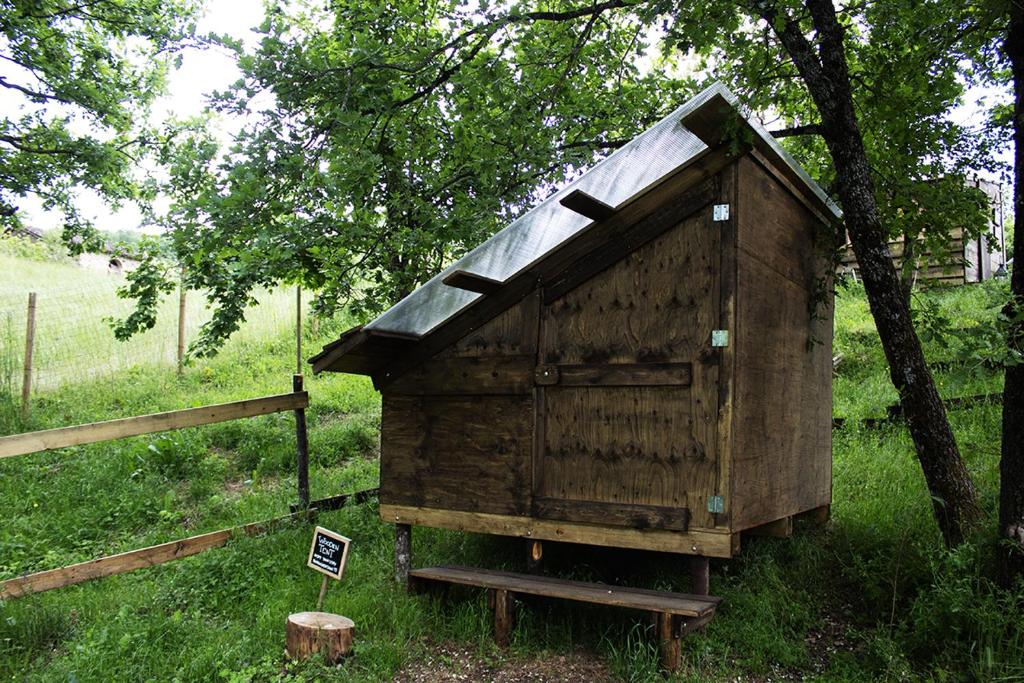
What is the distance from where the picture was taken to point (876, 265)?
5469 millimetres

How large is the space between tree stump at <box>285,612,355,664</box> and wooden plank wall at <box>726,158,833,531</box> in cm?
256

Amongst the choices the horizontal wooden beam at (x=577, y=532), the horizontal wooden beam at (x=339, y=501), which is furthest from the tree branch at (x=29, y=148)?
the horizontal wooden beam at (x=577, y=532)

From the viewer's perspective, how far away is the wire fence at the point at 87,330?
13.8 meters

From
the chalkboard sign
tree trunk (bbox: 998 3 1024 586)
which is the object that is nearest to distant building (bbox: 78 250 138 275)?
the chalkboard sign

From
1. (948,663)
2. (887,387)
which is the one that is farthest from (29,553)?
(887,387)

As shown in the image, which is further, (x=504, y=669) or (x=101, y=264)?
(x=101, y=264)

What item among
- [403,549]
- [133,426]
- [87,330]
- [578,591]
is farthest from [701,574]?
[87,330]

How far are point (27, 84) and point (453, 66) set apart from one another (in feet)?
26.2

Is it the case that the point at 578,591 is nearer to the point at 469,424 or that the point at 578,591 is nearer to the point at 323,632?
the point at 469,424

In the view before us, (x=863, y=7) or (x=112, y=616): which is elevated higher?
(x=863, y=7)

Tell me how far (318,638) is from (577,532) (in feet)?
5.87

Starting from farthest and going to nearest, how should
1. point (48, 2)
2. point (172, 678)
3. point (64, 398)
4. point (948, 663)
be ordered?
1. point (64, 398)
2. point (48, 2)
3. point (172, 678)
4. point (948, 663)

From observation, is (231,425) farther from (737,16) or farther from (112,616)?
(737,16)

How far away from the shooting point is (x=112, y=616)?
5.48 m
